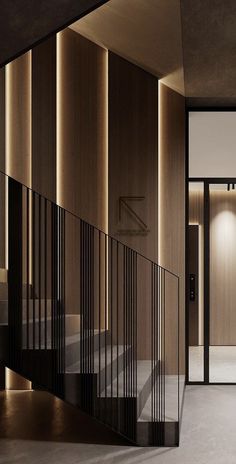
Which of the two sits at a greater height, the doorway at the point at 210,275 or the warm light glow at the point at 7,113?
the warm light glow at the point at 7,113

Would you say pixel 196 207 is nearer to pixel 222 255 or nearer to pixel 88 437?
pixel 222 255

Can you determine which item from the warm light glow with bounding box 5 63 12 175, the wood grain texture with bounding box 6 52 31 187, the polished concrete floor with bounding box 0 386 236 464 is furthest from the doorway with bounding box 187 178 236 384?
the warm light glow with bounding box 5 63 12 175

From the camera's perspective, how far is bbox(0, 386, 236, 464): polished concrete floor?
469cm

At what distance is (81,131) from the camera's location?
7340 mm

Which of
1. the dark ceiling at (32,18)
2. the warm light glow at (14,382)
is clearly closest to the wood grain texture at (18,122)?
the warm light glow at (14,382)

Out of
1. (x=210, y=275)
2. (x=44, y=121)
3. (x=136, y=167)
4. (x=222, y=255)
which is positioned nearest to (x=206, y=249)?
(x=222, y=255)

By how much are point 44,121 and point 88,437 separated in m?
3.43

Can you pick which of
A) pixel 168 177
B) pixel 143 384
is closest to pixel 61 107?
pixel 168 177

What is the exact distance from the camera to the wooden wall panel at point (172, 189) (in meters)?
7.39

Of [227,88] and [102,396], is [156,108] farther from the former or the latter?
[102,396]

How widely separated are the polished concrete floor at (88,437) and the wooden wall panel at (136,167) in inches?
53.7

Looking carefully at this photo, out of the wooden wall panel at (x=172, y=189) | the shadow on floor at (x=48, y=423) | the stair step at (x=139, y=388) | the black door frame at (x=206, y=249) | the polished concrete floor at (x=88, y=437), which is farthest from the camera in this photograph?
the black door frame at (x=206, y=249)

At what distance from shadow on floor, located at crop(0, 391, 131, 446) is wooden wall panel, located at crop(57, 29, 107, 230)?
203 centimetres

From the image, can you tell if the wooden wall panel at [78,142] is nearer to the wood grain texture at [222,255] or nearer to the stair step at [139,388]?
the wood grain texture at [222,255]
